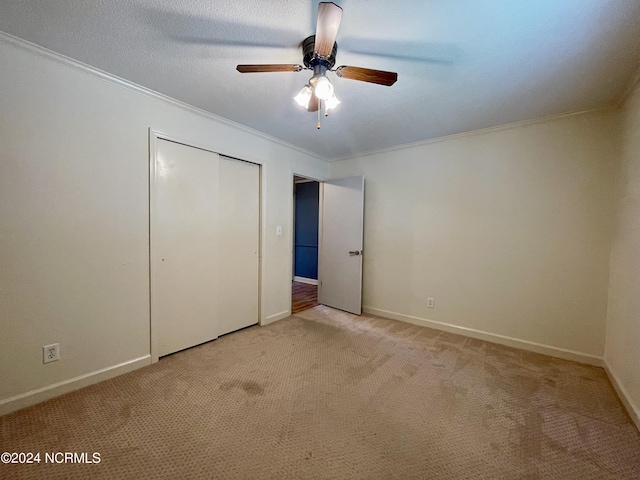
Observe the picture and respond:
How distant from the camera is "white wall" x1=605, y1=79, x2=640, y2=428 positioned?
174 cm

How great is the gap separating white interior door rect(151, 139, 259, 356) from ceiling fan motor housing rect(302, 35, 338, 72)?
1511 mm

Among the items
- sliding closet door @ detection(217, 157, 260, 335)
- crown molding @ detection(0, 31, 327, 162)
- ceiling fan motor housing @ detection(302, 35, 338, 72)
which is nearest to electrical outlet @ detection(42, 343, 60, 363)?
sliding closet door @ detection(217, 157, 260, 335)

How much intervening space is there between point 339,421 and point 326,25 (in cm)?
219

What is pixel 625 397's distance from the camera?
1.79 meters

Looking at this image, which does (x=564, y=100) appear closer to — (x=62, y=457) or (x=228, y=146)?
(x=228, y=146)

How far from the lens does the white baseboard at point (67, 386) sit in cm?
164

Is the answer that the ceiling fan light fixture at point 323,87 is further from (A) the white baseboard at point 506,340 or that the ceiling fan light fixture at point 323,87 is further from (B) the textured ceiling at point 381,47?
(A) the white baseboard at point 506,340

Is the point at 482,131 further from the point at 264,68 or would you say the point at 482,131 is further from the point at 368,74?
the point at 264,68

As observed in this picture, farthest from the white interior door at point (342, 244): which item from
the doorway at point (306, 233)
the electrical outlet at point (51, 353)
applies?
the electrical outlet at point (51, 353)

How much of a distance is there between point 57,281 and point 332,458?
2.13m

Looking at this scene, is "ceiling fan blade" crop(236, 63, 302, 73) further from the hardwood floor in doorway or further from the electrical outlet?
the hardwood floor in doorway

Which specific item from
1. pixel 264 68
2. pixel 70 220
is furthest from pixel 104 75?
pixel 264 68

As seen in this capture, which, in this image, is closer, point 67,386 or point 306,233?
point 67,386

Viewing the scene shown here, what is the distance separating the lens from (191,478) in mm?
1230
